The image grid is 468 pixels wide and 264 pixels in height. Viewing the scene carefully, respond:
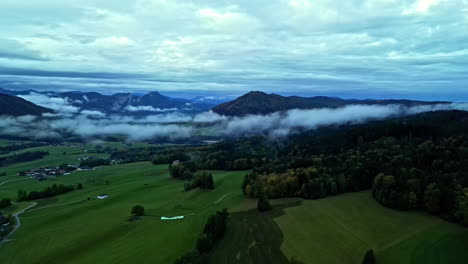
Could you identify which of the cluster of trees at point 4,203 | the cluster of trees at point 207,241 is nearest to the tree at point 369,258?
the cluster of trees at point 207,241

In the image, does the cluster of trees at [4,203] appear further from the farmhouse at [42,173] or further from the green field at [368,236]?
the green field at [368,236]

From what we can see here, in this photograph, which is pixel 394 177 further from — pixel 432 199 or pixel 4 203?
pixel 4 203

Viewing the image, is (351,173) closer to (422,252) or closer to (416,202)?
(416,202)

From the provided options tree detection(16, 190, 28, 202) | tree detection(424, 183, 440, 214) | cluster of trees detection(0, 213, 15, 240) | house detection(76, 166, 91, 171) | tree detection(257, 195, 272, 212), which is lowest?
house detection(76, 166, 91, 171)

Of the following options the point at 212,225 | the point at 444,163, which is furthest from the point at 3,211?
the point at 444,163

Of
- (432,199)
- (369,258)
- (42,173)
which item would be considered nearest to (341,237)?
(369,258)

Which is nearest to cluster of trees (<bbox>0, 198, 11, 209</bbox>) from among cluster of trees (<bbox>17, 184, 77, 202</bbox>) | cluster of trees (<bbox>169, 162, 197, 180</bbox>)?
cluster of trees (<bbox>17, 184, 77, 202</bbox>)

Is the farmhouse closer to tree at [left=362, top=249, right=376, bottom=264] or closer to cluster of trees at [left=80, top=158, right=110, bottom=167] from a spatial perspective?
cluster of trees at [left=80, top=158, right=110, bottom=167]
